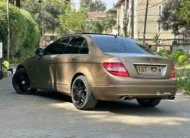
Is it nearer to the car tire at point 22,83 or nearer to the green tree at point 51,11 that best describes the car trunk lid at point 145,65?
the car tire at point 22,83

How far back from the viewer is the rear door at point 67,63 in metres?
8.09

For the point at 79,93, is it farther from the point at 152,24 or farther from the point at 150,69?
the point at 152,24

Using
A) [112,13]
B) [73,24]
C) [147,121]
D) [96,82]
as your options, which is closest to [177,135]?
[147,121]

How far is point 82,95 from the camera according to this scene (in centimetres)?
777

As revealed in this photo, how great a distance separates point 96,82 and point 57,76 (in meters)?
1.54

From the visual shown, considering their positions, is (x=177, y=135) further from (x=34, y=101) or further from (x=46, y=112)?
(x=34, y=101)

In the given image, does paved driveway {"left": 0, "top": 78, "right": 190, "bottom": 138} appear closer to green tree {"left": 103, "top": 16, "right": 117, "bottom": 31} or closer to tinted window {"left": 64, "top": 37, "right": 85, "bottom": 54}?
tinted window {"left": 64, "top": 37, "right": 85, "bottom": 54}

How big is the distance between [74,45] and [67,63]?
45cm

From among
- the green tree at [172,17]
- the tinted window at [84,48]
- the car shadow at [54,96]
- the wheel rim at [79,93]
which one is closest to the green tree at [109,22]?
the green tree at [172,17]

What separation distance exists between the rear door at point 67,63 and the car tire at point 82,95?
303 millimetres

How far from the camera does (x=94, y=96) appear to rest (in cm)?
747

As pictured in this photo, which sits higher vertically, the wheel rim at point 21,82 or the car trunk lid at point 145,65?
the car trunk lid at point 145,65

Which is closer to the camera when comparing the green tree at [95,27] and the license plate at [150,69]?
the license plate at [150,69]

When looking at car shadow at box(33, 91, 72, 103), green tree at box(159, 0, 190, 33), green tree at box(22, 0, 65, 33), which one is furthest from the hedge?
green tree at box(22, 0, 65, 33)
